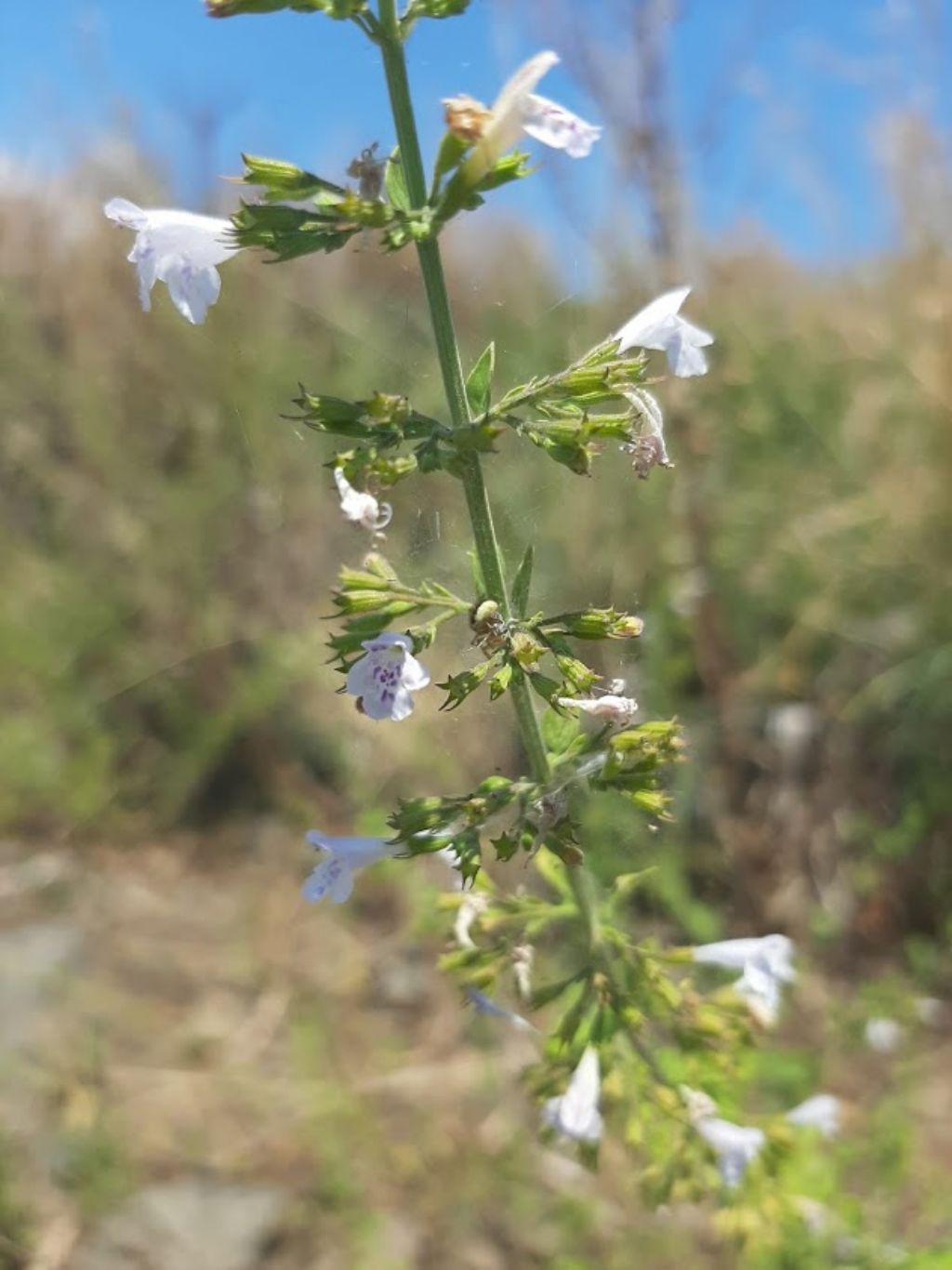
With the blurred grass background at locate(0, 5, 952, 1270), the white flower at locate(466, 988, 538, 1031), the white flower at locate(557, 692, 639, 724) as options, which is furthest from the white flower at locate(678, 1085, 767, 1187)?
the white flower at locate(557, 692, 639, 724)

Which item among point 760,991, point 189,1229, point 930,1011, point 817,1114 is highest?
point 760,991

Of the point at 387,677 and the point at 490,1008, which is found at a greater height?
the point at 387,677

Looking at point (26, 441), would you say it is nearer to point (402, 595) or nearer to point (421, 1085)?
point (421, 1085)

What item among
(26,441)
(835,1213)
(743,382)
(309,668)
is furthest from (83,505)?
(835,1213)

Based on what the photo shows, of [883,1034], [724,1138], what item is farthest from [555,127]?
[883,1034]

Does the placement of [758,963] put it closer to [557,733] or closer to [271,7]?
[557,733]

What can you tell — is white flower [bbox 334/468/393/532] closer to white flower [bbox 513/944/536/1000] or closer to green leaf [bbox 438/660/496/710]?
green leaf [bbox 438/660/496/710]

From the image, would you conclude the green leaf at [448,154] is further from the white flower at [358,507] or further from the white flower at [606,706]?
the white flower at [606,706]
